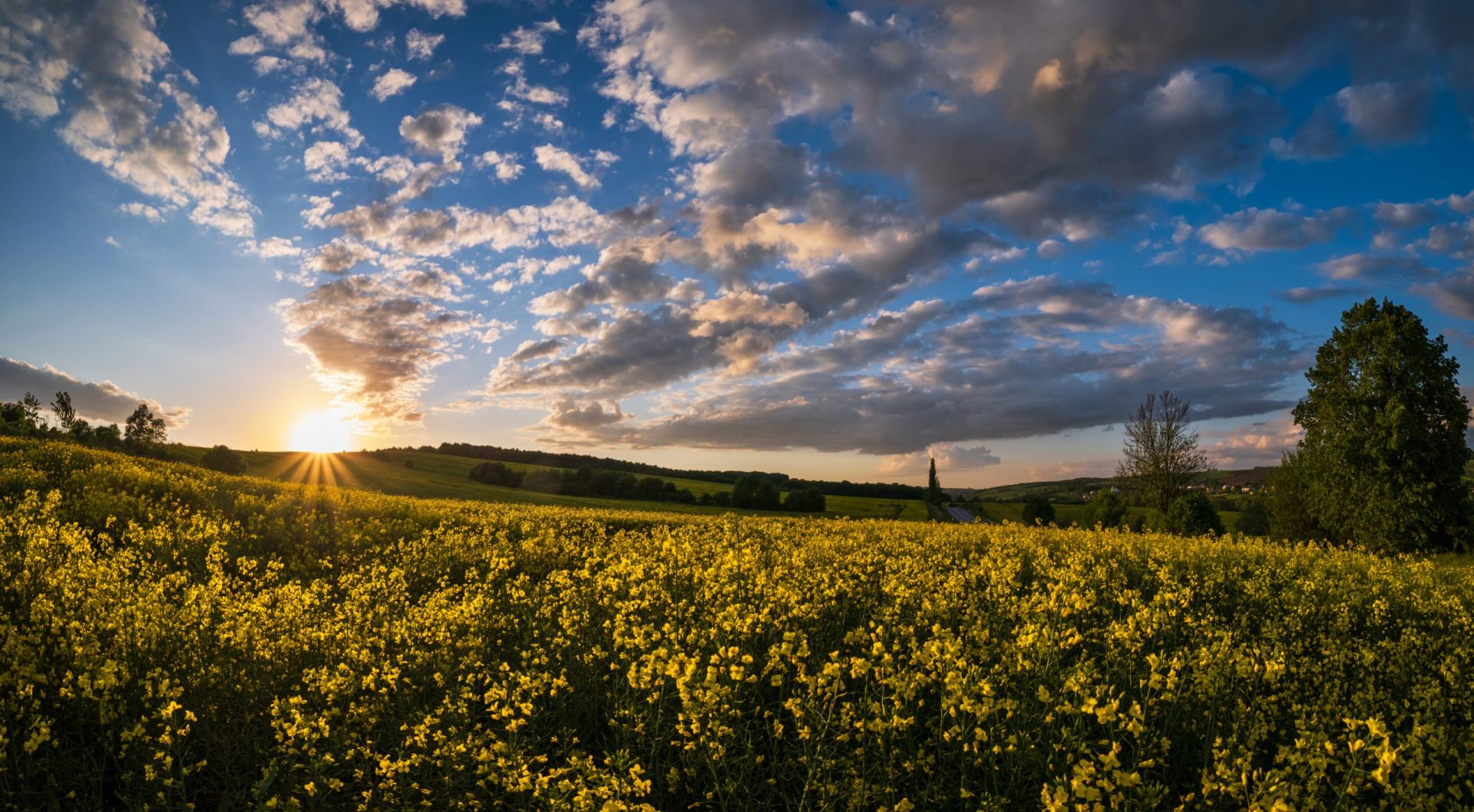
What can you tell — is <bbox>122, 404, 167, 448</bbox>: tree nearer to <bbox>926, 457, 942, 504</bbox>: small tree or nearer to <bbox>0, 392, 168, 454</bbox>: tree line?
<bbox>0, 392, 168, 454</bbox>: tree line

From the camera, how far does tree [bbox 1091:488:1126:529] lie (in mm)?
57250

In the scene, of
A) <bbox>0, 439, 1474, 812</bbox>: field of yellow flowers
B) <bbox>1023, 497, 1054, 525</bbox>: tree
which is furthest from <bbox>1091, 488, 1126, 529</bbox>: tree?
<bbox>0, 439, 1474, 812</bbox>: field of yellow flowers

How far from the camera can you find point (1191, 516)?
39.8m

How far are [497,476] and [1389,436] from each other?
240 ft

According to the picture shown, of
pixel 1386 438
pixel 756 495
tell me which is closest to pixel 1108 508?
pixel 1386 438

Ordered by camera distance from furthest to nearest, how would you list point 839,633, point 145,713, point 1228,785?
point 839,633, point 145,713, point 1228,785

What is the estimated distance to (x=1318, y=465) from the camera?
111ft

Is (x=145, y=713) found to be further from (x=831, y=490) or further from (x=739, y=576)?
(x=831, y=490)

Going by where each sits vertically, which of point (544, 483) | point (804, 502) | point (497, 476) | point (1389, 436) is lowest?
point (804, 502)

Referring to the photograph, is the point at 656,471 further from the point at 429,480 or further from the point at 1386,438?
the point at 1386,438

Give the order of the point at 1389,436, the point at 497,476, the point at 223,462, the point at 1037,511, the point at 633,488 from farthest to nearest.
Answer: the point at 633,488 → the point at 497,476 → the point at 1037,511 → the point at 223,462 → the point at 1389,436

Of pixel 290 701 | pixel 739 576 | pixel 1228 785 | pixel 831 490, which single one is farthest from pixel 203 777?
pixel 831 490

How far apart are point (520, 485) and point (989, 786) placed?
254 feet

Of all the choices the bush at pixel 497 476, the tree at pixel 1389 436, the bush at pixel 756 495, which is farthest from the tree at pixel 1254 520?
the bush at pixel 497 476
